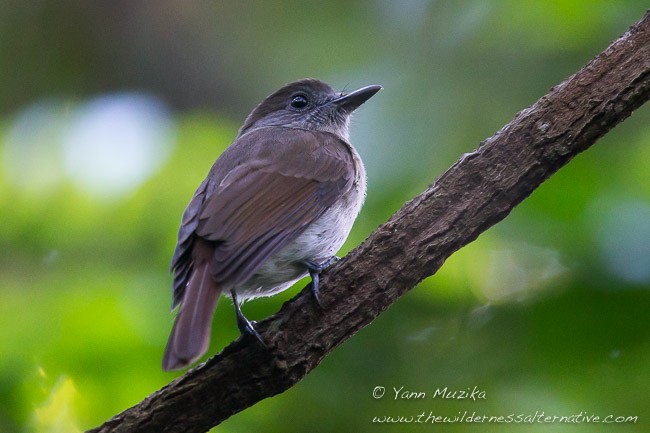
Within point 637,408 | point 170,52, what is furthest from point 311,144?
point 170,52

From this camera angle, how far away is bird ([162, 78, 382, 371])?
334 centimetres

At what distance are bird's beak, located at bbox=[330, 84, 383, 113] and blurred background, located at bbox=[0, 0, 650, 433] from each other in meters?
0.08

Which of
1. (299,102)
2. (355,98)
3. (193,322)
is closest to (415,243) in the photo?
(193,322)

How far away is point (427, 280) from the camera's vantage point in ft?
12.1

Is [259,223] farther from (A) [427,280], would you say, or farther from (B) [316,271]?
(A) [427,280]

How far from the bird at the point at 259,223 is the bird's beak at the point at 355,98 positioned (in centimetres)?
2

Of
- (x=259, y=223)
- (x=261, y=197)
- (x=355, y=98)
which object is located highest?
(x=355, y=98)

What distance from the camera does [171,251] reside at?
3971 mm

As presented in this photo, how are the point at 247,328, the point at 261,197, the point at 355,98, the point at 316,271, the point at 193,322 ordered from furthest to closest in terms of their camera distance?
1. the point at 355,98
2. the point at 261,197
3. the point at 316,271
4. the point at 247,328
5. the point at 193,322

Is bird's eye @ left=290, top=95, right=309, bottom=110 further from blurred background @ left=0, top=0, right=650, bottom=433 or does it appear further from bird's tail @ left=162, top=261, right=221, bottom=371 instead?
bird's tail @ left=162, top=261, right=221, bottom=371

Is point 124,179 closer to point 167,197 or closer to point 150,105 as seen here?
point 167,197

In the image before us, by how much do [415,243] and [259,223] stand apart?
688 mm

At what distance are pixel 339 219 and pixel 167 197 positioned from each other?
33.9 inches

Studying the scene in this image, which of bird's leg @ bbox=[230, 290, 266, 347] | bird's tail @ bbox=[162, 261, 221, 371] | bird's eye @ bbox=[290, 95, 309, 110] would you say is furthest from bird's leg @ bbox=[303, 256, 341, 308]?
bird's eye @ bbox=[290, 95, 309, 110]
